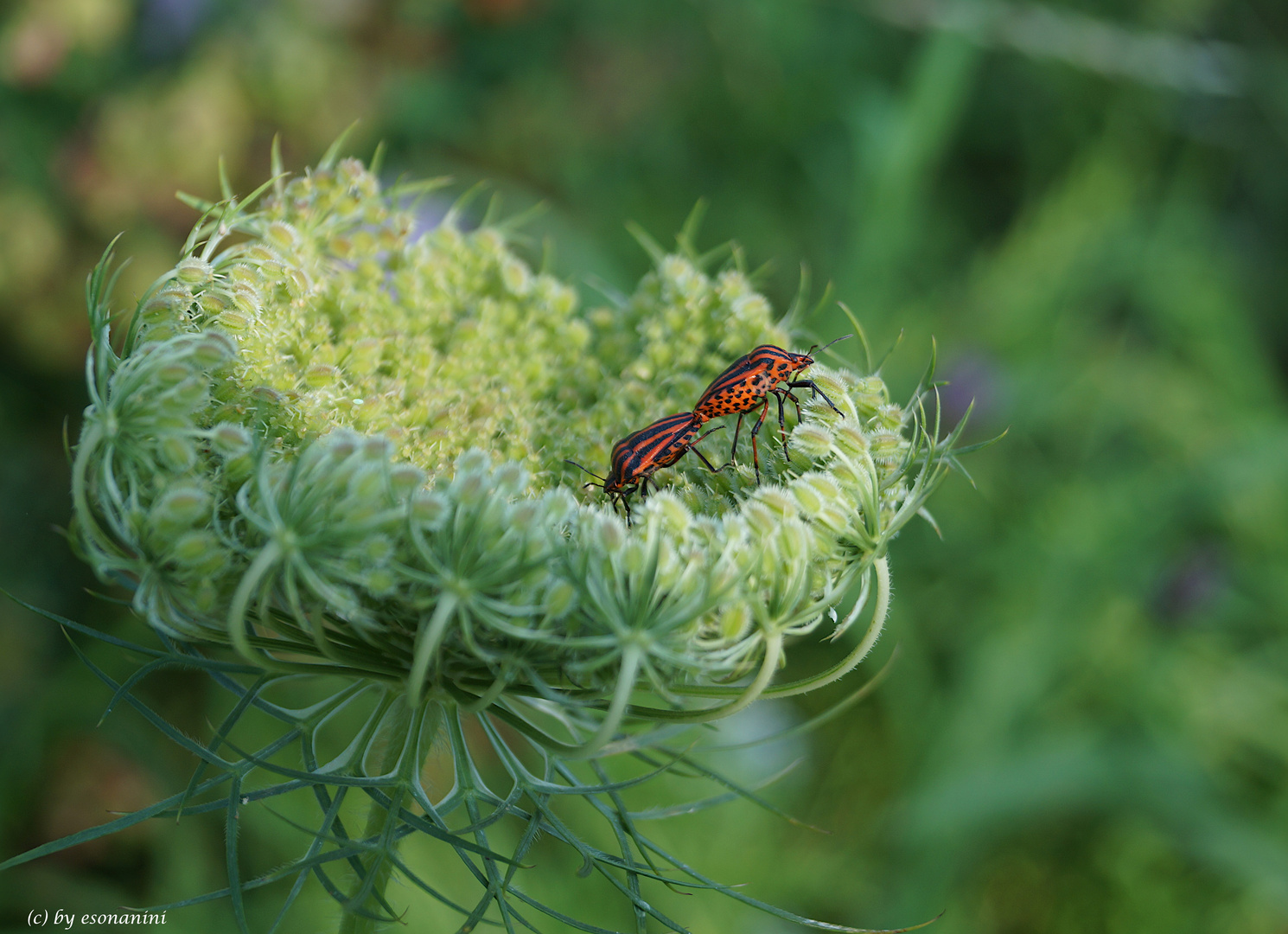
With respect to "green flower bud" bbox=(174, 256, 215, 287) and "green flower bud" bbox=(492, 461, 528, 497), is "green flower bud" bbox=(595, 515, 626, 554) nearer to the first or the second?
"green flower bud" bbox=(492, 461, 528, 497)

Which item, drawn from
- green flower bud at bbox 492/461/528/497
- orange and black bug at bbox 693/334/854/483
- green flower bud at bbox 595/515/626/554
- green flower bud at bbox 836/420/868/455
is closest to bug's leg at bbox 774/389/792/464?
orange and black bug at bbox 693/334/854/483

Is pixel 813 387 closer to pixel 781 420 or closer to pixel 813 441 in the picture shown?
pixel 781 420

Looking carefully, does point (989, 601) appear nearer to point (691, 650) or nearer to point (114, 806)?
point (691, 650)

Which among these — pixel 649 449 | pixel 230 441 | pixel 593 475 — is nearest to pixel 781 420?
pixel 649 449

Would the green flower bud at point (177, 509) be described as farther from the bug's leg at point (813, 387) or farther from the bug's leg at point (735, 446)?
the bug's leg at point (813, 387)

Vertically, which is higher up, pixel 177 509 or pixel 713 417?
pixel 713 417

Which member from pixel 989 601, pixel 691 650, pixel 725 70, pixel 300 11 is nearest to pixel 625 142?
pixel 725 70
